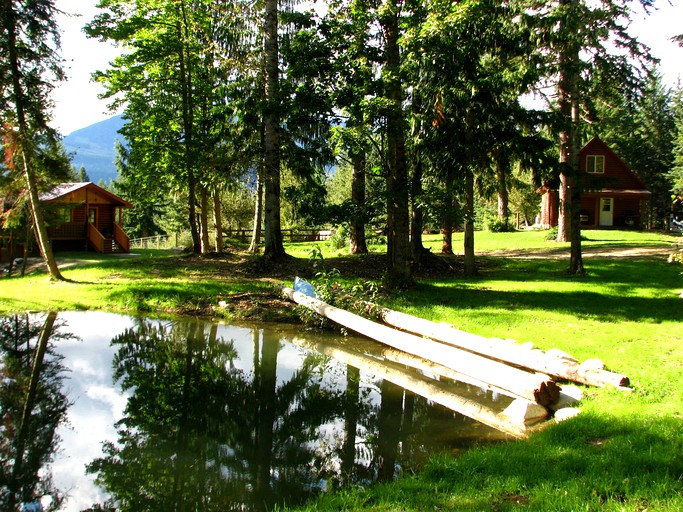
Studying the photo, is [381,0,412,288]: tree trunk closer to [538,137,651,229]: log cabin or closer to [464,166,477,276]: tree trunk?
[464,166,477,276]: tree trunk

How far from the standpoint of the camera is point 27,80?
52.9 feet

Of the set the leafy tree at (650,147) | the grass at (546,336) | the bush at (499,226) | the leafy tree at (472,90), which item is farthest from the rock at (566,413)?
the leafy tree at (650,147)

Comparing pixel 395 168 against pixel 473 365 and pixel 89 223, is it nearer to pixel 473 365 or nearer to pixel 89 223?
pixel 473 365

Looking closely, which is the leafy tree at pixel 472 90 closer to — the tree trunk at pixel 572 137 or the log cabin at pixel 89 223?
the tree trunk at pixel 572 137

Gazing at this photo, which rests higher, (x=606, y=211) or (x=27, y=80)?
(x=27, y=80)

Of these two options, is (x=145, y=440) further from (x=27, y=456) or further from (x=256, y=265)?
(x=256, y=265)

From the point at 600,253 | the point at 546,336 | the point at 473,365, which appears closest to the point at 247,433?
the point at 473,365

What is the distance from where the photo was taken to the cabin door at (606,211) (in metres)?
37.1

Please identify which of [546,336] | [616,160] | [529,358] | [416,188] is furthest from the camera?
[616,160]

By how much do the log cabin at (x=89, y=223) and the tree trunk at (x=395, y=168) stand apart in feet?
71.7

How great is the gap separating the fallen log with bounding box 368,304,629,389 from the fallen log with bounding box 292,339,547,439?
2.74ft

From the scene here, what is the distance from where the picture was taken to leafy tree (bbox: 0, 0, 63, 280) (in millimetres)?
15664

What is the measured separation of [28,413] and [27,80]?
14071 millimetres

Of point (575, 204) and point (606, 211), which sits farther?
point (606, 211)
